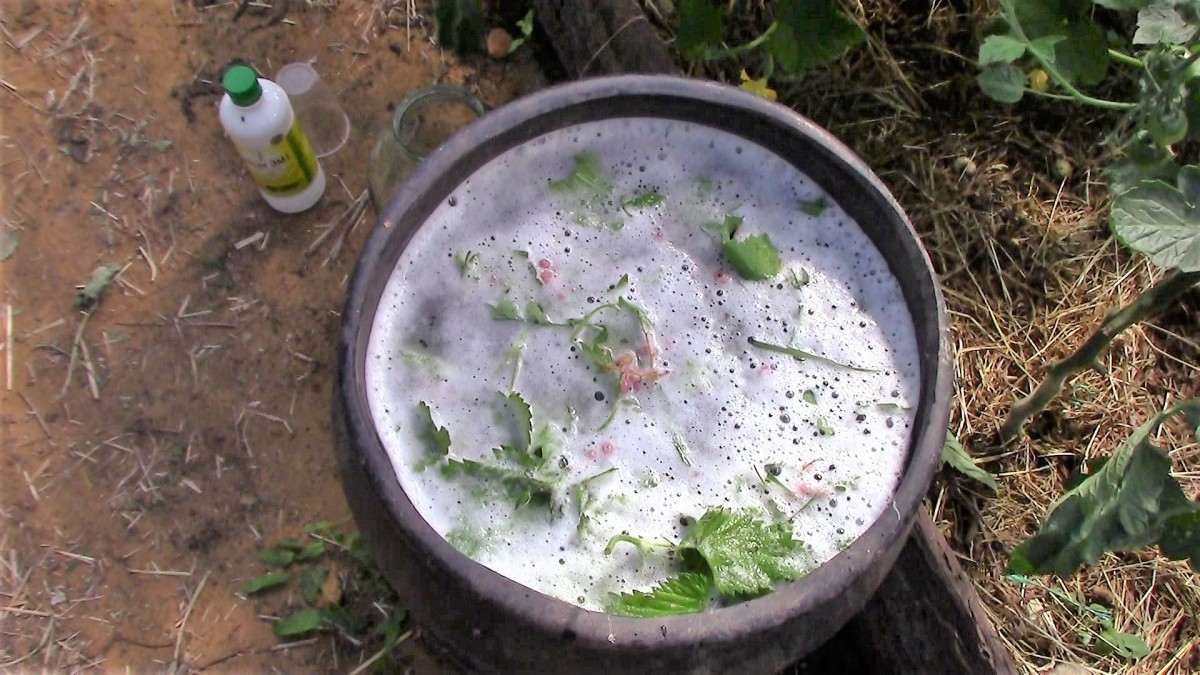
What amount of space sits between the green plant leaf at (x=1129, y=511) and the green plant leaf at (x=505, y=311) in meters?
0.62

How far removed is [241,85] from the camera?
146cm

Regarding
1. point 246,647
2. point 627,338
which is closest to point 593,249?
point 627,338

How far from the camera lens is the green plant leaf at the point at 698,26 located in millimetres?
1422

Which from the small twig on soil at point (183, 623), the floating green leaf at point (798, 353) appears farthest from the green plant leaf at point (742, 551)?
the small twig on soil at point (183, 623)

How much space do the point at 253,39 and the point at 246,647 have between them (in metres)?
1.14

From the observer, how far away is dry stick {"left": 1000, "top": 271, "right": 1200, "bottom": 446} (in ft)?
3.58

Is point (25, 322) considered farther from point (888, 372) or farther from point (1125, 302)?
point (1125, 302)

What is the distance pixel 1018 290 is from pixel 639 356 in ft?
2.62

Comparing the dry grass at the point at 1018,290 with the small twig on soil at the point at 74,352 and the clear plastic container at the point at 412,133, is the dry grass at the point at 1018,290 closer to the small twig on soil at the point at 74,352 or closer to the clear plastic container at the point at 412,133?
the clear plastic container at the point at 412,133

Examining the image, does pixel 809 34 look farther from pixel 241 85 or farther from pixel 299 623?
pixel 299 623

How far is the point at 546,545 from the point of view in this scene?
3.27ft

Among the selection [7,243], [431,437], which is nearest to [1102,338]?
[431,437]

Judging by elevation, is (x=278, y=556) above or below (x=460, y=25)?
below

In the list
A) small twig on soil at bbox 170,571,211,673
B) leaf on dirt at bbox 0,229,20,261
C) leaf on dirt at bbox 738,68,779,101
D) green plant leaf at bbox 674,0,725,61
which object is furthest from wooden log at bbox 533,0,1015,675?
leaf on dirt at bbox 0,229,20,261
